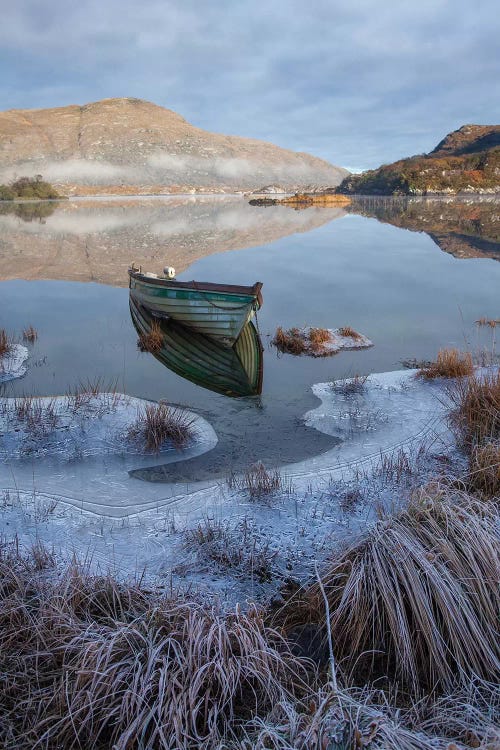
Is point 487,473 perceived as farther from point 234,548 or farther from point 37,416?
point 37,416

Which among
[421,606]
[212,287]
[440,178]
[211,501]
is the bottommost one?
[211,501]

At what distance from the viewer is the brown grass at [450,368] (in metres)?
9.41

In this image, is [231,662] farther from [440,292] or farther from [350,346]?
[440,292]

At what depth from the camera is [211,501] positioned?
589cm

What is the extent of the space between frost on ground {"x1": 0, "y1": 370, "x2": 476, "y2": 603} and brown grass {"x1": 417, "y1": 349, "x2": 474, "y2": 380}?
131 cm

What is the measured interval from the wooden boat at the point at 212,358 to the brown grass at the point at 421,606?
19.8ft

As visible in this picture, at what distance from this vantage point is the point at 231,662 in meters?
3.05

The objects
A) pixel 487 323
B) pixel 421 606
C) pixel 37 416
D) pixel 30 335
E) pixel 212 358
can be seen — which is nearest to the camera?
pixel 421 606

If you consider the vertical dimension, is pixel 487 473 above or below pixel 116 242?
below

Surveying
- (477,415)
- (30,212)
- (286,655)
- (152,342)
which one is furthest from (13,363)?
(30,212)

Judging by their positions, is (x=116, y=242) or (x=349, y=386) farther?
(x=116, y=242)

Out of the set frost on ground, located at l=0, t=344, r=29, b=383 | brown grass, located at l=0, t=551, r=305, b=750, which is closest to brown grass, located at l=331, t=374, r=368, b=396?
frost on ground, located at l=0, t=344, r=29, b=383

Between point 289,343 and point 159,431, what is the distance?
223 inches

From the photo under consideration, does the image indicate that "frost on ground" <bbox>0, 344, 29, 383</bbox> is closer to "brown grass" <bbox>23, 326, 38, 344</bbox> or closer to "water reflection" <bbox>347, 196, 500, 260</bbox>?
"brown grass" <bbox>23, 326, 38, 344</bbox>
